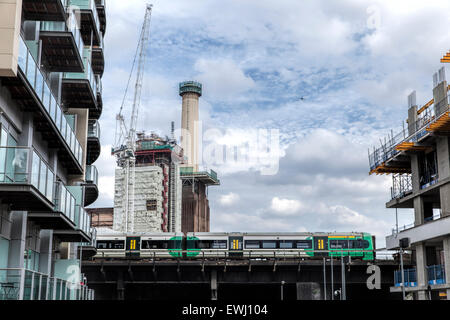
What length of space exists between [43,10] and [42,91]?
3.97 m

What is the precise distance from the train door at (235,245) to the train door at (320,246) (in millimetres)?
10654

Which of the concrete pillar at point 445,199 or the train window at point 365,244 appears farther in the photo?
the train window at point 365,244

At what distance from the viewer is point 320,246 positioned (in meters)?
80.6

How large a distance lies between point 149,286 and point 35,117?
55.6 m

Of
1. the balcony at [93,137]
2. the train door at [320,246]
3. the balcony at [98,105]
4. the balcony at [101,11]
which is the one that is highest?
the balcony at [101,11]

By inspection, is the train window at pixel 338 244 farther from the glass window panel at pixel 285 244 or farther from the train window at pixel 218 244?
the train window at pixel 218 244

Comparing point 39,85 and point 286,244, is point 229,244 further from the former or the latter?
point 39,85

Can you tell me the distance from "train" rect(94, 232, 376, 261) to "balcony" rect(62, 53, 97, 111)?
43957mm

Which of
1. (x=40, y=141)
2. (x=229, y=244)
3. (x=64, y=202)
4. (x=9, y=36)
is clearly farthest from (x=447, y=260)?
(x=229, y=244)

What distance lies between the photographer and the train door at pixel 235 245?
267ft

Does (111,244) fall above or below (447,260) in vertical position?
above

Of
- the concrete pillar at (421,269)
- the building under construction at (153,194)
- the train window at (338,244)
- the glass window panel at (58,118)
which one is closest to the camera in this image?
the glass window panel at (58,118)

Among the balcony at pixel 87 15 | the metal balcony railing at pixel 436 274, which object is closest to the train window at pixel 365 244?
the metal balcony railing at pixel 436 274

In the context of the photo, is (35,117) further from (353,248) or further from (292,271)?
(353,248)
